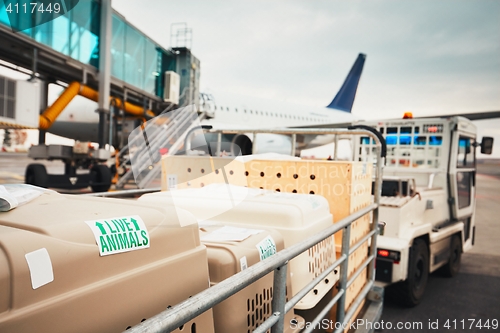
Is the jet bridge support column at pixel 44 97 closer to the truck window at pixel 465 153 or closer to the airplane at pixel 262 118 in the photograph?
the airplane at pixel 262 118

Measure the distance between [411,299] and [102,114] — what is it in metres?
9.12

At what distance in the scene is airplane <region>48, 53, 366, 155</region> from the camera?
11.7 metres

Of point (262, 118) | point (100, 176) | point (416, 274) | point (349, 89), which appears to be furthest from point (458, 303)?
point (349, 89)

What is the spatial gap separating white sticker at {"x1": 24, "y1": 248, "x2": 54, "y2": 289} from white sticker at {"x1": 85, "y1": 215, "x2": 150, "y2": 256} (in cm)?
15

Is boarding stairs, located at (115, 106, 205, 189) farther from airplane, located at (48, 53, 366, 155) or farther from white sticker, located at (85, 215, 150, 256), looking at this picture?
airplane, located at (48, 53, 366, 155)

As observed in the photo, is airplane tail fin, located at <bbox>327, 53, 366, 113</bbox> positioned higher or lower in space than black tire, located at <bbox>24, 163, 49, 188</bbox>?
higher

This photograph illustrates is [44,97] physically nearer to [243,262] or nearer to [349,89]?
[243,262]

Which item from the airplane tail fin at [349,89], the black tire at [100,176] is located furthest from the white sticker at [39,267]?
the airplane tail fin at [349,89]

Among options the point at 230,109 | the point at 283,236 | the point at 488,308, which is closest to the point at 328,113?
the point at 230,109

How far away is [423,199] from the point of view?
4.62 metres

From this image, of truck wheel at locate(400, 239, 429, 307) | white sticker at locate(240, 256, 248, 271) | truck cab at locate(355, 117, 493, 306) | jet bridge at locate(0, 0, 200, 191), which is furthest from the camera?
jet bridge at locate(0, 0, 200, 191)

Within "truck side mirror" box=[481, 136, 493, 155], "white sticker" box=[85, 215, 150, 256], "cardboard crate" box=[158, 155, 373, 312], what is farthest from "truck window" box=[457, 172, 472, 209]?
"white sticker" box=[85, 215, 150, 256]

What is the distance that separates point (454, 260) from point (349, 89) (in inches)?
1004

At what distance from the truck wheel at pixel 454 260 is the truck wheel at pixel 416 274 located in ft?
3.27
